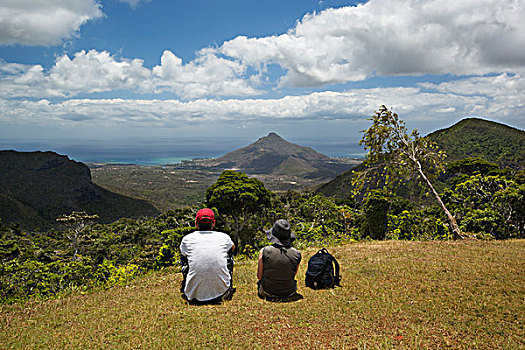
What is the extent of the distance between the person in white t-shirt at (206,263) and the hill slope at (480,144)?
286 ft

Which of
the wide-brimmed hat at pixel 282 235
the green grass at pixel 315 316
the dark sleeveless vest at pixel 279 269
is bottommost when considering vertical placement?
the green grass at pixel 315 316

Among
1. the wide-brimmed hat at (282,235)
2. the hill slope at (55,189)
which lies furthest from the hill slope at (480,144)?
the wide-brimmed hat at (282,235)

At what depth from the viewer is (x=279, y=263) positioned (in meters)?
6.18

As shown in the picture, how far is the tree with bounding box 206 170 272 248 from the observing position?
76.1ft

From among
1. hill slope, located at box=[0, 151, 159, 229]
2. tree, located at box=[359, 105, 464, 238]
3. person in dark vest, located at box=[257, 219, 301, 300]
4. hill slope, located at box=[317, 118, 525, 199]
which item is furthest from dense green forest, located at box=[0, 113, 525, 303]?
hill slope, located at box=[0, 151, 159, 229]

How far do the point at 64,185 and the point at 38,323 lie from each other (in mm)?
135023

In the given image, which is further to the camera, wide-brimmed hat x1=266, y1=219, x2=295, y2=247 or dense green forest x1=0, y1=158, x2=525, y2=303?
dense green forest x1=0, y1=158, x2=525, y2=303

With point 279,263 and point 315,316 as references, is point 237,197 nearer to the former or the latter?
point 279,263

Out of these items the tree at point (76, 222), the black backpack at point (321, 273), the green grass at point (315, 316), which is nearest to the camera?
the green grass at point (315, 316)

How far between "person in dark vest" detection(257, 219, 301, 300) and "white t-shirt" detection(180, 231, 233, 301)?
0.79 m

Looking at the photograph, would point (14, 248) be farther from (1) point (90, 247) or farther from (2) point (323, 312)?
(2) point (323, 312)

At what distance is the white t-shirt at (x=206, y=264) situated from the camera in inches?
232

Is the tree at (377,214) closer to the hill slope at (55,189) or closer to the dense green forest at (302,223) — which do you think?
the dense green forest at (302,223)

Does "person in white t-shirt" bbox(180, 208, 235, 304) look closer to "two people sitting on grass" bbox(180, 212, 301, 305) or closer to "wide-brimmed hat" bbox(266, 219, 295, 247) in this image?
"two people sitting on grass" bbox(180, 212, 301, 305)
